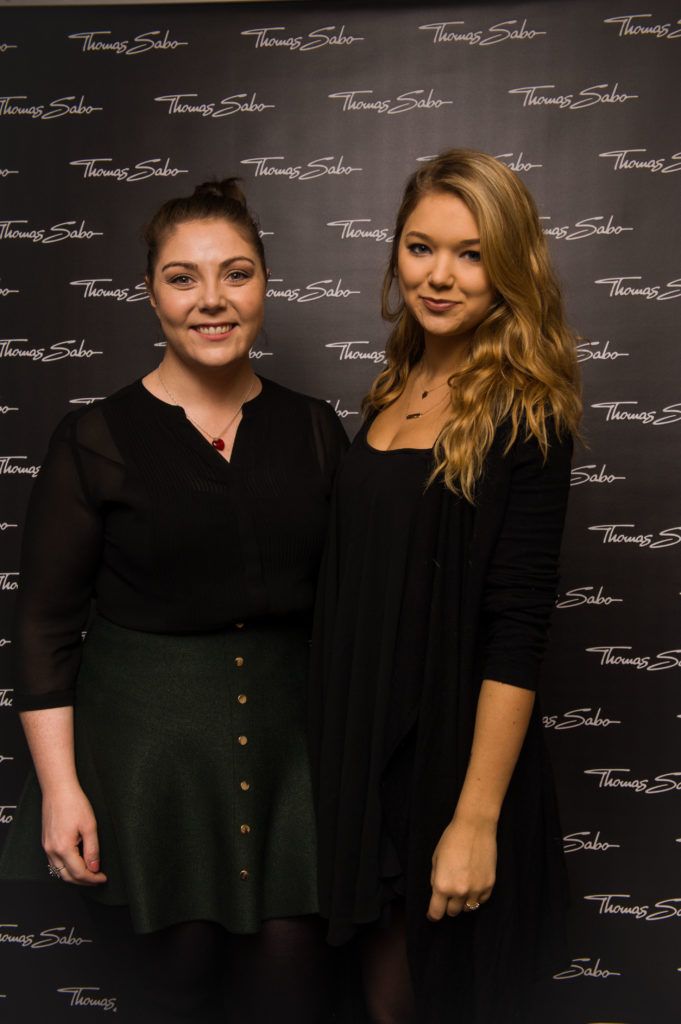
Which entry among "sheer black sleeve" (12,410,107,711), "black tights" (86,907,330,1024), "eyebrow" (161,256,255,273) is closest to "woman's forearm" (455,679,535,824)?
"black tights" (86,907,330,1024)

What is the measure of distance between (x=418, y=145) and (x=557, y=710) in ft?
4.59

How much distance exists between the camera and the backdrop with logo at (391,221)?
7.98 ft

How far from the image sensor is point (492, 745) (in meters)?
1.50

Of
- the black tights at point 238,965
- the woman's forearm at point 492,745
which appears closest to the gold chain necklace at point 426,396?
the woman's forearm at point 492,745

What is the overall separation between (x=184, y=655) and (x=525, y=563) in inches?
22.0

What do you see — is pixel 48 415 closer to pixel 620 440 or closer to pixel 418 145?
pixel 418 145

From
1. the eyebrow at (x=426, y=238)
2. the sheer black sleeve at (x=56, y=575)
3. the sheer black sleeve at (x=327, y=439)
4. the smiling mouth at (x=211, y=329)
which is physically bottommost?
the sheer black sleeve at (x=56, y=575)

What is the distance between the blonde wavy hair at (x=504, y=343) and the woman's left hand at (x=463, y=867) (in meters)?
0.48

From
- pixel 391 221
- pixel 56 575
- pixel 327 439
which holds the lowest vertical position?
pixel 56 575

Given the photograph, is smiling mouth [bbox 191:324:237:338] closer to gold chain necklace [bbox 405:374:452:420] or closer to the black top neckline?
the black top neckline

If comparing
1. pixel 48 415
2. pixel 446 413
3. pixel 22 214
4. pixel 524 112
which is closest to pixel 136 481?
pixel 446 413

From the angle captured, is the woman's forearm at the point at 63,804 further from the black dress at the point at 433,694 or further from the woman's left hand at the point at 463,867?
the woman's left hand at the point at 463,867

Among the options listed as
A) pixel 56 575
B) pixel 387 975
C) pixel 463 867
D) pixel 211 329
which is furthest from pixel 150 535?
pixel 387 975

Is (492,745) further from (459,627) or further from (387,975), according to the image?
(387,975)
